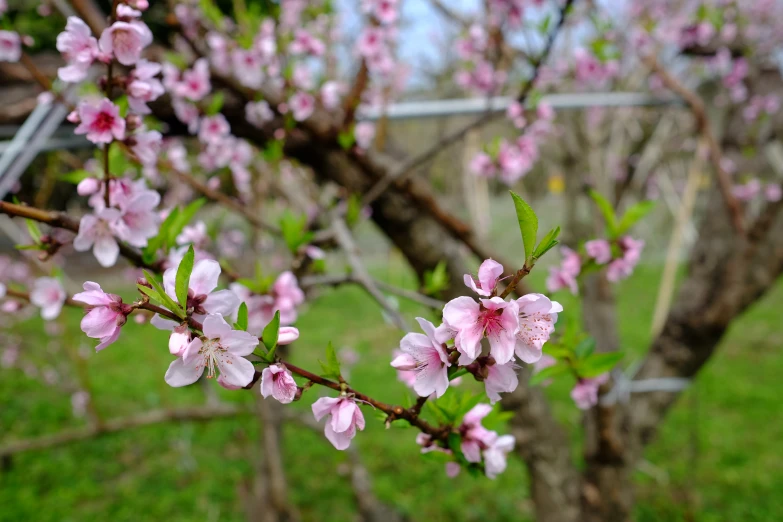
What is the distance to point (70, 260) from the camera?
12.3 metres

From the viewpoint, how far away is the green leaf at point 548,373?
0.79 meters

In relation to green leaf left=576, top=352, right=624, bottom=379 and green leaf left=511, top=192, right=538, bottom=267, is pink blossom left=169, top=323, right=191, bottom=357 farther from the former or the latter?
green leaf left=576, top=352, right=624, bottom=379

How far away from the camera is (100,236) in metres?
0.74

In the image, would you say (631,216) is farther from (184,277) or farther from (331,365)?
(184,277)

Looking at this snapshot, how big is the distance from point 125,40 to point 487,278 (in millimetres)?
612

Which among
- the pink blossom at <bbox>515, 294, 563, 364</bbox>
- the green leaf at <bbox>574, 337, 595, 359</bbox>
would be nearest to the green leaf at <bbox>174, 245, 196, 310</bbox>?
the pink blossom at <bbox>515, 294, 563, 364</bbox>

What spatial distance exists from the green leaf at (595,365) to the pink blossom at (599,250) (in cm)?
25

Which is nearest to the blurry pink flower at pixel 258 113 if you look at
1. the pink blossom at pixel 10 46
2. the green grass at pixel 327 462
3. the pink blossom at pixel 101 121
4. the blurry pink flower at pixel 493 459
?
the pink blossom at pixel 10 46

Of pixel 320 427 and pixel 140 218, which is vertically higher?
pixel 140 218

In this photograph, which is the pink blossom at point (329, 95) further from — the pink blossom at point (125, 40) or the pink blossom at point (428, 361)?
the pink blossom at point (428, 361)

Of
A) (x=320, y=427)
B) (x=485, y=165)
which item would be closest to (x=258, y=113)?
(x=485, y=165)

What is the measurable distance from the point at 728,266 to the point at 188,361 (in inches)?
85.0

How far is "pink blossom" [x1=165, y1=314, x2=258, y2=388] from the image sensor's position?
484 millimetres

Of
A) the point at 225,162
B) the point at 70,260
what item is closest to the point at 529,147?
the point at 225,162
